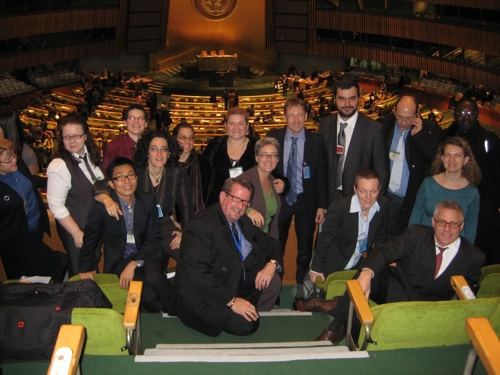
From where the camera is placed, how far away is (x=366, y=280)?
12.4 feet

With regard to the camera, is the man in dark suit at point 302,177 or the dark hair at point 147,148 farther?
the man in dark suit at point 302,177

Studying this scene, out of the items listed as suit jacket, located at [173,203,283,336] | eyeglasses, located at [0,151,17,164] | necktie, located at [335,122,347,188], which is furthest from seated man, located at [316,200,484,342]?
eyeglasses, located at [0,151,17,164]

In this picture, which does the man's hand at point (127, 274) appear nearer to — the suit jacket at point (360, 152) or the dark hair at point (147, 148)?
the dark hair at point (147, 148)

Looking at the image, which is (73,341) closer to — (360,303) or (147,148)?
(360,303)

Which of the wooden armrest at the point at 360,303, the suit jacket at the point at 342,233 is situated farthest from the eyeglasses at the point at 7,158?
the wooden armrest at the point at 360,303

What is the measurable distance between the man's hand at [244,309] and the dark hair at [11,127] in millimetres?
2217

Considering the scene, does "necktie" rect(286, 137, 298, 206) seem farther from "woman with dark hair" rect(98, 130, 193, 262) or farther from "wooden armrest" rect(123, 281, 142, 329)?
"wooden armrest" rect(123, 281, 142, 329)

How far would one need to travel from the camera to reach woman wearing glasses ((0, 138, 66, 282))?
4.45 metres

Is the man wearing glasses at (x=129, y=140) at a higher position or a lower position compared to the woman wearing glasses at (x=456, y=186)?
higher

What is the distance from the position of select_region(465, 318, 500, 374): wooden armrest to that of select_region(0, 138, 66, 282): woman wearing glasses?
2858mm

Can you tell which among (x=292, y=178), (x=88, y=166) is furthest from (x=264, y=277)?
(x=88, y=166)

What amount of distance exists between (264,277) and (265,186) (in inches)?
31.6

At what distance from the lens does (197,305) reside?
3955 mm

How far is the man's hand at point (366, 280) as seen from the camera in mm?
3757
